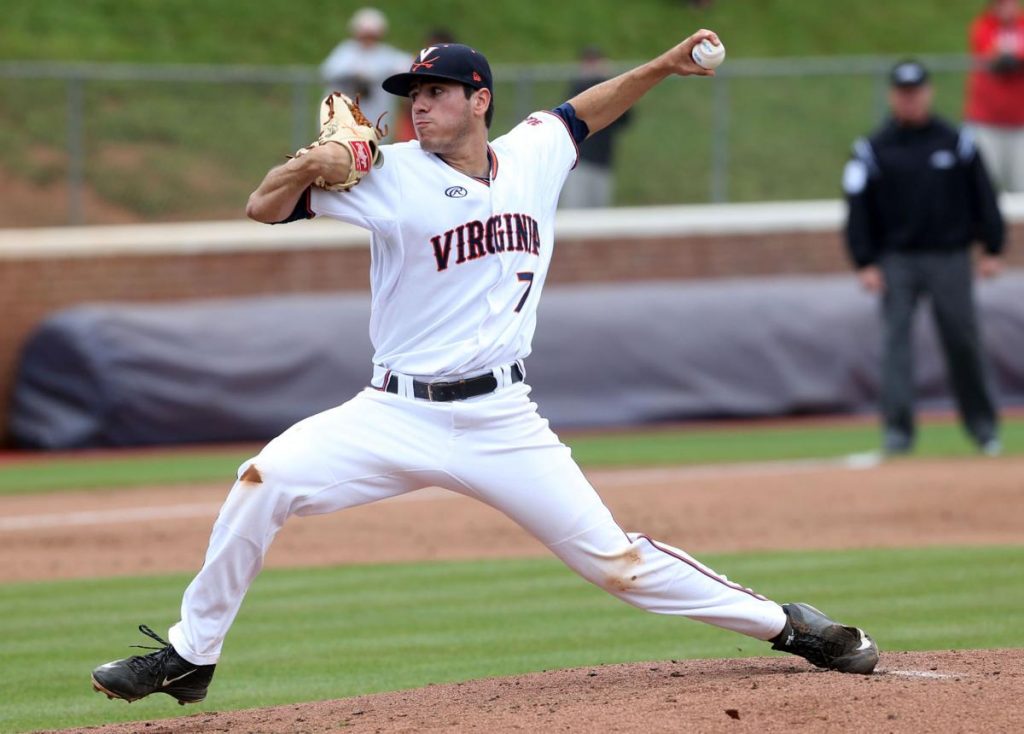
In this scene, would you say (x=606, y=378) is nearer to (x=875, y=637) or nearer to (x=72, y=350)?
(x=72, y=350)

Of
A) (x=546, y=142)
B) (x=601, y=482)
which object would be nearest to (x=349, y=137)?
(x=546, y=142)

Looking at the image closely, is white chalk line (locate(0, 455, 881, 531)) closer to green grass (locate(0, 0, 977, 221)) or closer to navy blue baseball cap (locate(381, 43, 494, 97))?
navy blue baseball cap (locate(381, 43, 494, 97))

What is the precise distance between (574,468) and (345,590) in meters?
3.46

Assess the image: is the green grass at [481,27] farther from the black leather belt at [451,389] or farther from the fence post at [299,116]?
the black leather belt at [451,389]

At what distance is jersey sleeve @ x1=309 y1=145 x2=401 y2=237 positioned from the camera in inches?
210

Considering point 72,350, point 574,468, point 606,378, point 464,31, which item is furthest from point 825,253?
point 574,468

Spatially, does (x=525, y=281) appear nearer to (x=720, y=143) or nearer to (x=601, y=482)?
(x=601, y=482)

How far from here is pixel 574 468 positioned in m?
5.55

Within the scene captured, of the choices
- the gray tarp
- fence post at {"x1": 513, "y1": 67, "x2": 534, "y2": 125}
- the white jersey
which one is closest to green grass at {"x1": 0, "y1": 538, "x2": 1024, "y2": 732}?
the white jersey

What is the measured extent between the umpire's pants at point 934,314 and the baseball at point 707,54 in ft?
22.7

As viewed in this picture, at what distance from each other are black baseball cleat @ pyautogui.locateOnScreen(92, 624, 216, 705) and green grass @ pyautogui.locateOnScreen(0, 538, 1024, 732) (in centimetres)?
64

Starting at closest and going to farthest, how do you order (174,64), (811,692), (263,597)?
(811,692) < (263,597) < (174,64)

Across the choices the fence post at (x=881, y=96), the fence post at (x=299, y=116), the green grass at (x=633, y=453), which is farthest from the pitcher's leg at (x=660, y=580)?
the fence post at (x=881, y=96)

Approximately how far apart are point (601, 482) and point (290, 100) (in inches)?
267
